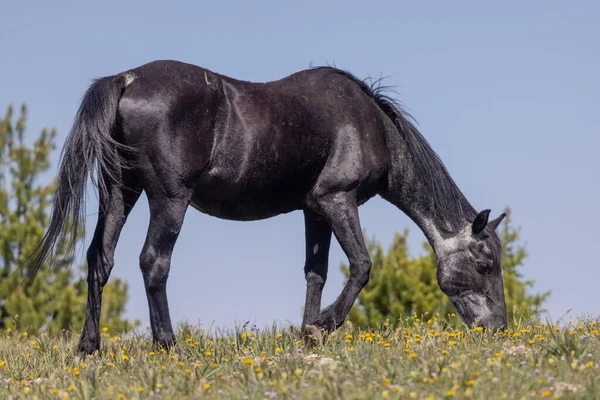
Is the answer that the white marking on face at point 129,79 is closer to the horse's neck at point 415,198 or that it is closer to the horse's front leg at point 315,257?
the horse's front leg at point 315,257

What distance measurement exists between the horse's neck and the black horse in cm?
1

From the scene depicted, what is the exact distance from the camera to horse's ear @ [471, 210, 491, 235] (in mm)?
9094

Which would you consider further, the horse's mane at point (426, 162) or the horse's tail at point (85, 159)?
the horse's mane at point (426, 162)

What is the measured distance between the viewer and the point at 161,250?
7715 mm

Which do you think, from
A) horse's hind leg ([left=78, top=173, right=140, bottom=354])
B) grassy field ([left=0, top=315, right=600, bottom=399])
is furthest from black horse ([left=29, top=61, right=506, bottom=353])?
grassy field ([left=0, top=315, right=600, bottom=399])

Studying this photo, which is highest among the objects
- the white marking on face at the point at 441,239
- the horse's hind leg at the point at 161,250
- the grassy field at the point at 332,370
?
the white marking on face at the point at 441,239

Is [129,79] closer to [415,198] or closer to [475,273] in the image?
[415,198]

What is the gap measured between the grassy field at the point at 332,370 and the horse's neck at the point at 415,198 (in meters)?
1.60

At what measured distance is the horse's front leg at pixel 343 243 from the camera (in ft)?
27.8

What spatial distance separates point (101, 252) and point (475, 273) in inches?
167

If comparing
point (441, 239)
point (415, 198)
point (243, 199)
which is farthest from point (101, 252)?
point (441, 239)

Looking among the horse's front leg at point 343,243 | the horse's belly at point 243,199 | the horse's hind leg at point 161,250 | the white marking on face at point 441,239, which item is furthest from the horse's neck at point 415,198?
the horse's hind leg at point 161,250

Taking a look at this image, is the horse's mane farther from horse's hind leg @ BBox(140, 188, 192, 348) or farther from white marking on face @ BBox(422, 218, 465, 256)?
horse's hind leg @ BBox(140, 188, 192, 348)

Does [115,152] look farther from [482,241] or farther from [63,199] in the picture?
[482,241]
